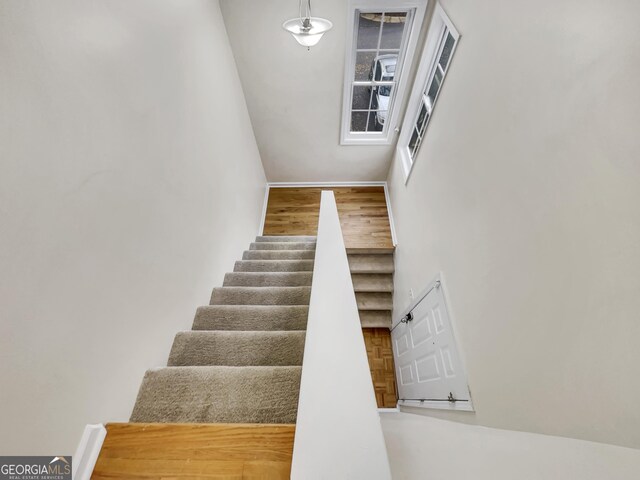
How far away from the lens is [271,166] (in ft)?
14.4

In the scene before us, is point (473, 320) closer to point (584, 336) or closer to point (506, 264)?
point (506, 264)

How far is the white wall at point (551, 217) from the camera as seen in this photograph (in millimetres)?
724

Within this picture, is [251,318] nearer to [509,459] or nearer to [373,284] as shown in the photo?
[509,459]

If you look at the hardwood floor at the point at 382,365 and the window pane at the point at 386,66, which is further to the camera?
the window pane at the point at 386,66

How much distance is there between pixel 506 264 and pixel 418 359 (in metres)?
1.51

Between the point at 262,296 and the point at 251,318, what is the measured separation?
296 millimetres

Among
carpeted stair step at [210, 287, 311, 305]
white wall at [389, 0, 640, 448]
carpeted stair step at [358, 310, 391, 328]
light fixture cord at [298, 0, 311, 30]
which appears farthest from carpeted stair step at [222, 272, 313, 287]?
light fixture cord at [298, 0, 311, 30]

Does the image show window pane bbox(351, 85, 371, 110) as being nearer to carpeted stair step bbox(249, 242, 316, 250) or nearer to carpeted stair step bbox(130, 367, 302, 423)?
carpeted stair step bbox(249, 242, 316, 250)

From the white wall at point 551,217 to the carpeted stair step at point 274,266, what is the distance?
1366 millimetres

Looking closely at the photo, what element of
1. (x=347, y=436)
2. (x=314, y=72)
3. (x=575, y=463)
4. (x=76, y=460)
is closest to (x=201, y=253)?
(x=76, y=460)

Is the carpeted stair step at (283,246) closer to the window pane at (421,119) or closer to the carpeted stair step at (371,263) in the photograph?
the carpeted stair step at (371,263)

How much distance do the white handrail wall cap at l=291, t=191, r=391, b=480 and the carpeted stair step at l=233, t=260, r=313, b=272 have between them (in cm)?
176

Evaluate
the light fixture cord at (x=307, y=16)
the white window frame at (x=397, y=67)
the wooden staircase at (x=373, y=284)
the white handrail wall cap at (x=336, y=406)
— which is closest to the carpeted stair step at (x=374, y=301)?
the wooden staircase at (x=373, y=284)

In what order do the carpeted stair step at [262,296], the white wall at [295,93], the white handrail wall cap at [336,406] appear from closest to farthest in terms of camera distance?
the white handrail wall cap at [336,406]
the carpeted stair step at [262,296]
the white wall at [295,93]
